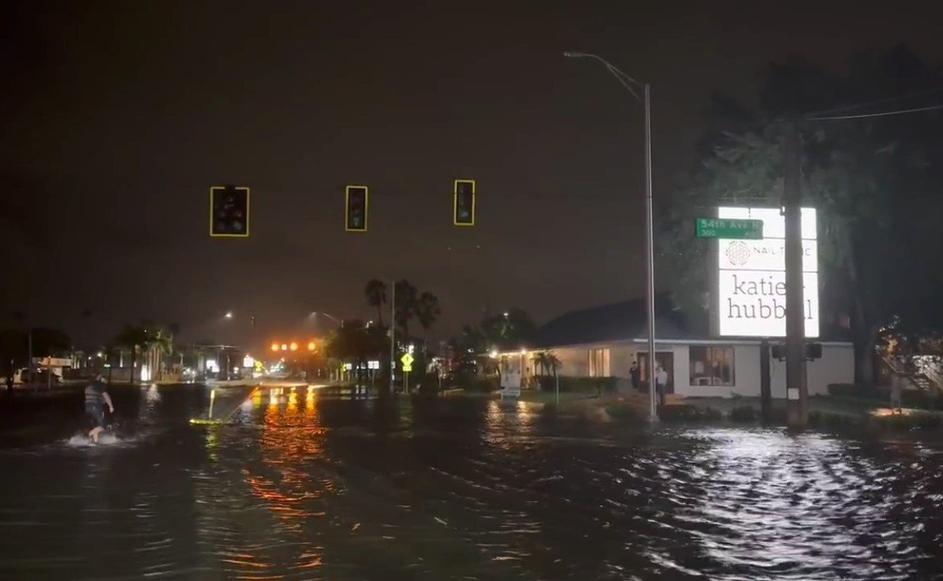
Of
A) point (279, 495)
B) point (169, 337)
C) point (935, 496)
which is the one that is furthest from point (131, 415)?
point (169, 337)

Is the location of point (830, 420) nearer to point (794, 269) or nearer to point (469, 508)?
point (794, 269)

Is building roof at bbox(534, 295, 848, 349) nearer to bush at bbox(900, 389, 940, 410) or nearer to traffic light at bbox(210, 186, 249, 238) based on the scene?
bush at bbox(900, 389, 940, 410)

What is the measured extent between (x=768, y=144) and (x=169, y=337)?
131448 millimetres

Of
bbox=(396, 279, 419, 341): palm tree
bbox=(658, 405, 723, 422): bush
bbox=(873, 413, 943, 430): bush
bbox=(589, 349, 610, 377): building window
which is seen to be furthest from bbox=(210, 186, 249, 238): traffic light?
bbox=(396, 279, 419, 341): palm tree

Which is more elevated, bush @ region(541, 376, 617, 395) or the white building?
the white building

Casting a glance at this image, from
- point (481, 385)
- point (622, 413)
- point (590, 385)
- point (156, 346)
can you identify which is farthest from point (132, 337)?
point (622, 413)

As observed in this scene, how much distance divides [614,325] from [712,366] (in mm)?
7930

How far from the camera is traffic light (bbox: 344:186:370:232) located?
24250 millimetres

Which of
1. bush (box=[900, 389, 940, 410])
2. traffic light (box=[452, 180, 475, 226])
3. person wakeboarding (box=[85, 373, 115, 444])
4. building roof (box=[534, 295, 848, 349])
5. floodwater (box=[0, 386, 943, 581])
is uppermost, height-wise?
traffic light (box=[452, 180, 475, 226])

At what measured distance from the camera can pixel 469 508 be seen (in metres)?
14.1

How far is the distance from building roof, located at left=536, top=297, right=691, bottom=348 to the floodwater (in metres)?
24.3

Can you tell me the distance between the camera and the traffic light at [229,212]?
23.0 m

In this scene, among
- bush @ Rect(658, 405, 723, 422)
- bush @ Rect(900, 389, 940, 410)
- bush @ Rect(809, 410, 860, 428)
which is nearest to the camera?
bush @ Rect(809, 410, 860, 428)

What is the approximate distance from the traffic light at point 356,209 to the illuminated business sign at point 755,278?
15.7m
